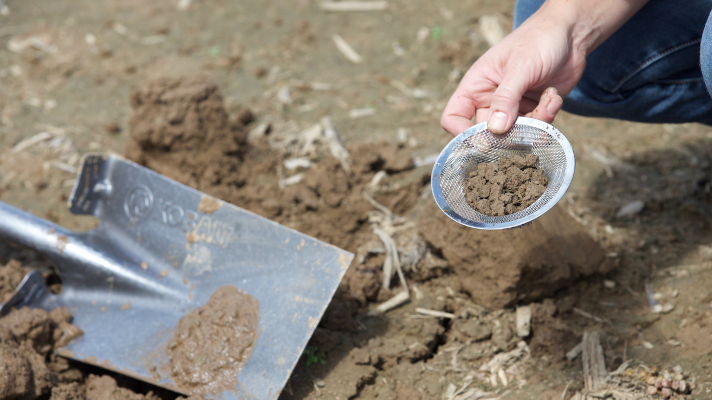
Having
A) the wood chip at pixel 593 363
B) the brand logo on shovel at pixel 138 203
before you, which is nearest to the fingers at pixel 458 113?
the wood chip at pixel 593 363

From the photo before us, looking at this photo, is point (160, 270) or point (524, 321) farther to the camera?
point (160, 270)

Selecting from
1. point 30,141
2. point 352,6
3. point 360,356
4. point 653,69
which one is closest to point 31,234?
point 30,141

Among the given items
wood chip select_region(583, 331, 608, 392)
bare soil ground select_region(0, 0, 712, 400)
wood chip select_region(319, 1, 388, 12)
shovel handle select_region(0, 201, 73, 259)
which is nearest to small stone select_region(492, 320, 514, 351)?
bare soil ground select_region(0, 0, 712, 400)

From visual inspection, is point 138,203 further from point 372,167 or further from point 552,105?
point 552,105

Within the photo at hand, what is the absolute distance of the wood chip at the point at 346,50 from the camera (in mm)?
4614

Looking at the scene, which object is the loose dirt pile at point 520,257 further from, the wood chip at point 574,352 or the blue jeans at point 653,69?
the blue jeans at point 653,69

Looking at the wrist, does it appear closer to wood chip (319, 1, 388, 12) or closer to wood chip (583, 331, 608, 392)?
wood chip (583, 331, 608, 392)

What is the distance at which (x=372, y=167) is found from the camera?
3.47 metres

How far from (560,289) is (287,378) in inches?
59.2

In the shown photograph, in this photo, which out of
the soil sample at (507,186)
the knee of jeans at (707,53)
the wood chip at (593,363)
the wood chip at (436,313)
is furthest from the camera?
the wood chip at (436,313)

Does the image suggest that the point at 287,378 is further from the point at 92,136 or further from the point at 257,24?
the point at 257,24

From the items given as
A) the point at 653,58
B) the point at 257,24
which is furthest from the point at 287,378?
the point at 257,24

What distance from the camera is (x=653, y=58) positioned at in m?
2.30

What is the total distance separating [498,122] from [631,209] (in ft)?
5.32
